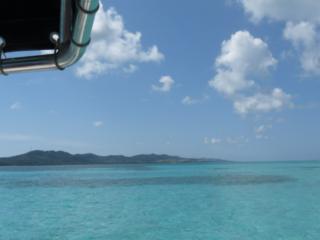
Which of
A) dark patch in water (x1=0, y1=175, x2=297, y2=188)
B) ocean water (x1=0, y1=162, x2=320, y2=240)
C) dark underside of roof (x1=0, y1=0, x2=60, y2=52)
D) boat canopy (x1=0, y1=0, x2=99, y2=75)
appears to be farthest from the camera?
dark patch in water (x1=0, y1=175, x2=297, y2=188)

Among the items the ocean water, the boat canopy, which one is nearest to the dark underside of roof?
the boat canopy

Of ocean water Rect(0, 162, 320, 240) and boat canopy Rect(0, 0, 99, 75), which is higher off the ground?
boat canopy Rect(0, 0, 99, 75)

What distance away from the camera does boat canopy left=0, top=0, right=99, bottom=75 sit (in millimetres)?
2641

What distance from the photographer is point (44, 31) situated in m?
3.82

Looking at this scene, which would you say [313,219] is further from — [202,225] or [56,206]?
[56,206]

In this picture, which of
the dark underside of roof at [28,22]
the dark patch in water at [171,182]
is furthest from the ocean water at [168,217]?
the dark patch in water at [171,182]

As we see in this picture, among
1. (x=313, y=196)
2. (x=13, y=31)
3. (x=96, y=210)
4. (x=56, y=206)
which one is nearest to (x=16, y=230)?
(x=96, y=210)

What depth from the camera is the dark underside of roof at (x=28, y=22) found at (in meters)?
3.54

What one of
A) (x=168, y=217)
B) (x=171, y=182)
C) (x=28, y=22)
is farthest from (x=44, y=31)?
(x=171, y=182)

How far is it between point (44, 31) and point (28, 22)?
187mm

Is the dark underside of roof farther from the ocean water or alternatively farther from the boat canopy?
the ocean water

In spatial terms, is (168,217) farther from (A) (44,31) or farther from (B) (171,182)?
(B) (171,182)

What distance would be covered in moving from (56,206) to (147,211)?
5.58 meters

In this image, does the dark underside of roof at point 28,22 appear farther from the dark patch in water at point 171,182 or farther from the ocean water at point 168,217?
the dark patch in water at point 171,182
